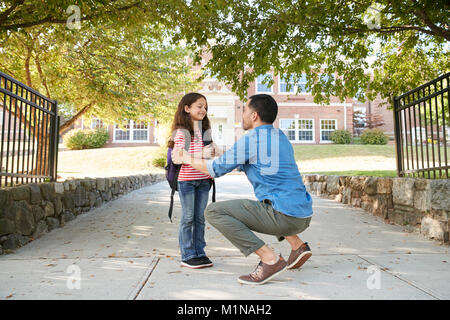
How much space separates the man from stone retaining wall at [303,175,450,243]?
2399 millimetres

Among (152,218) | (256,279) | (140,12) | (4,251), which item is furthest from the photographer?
(152,218)

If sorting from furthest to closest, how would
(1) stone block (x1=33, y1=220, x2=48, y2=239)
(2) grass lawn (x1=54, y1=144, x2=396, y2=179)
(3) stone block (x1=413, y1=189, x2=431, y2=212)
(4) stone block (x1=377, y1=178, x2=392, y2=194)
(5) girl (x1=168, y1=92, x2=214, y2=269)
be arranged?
(2) grass lawn (x1=54, y1=144, x2=396, y2=179)
(4) stone block (x1=377, y1=178, x2=392, y2=194)
(1) stone block (x1=33, y1=220, x2=48, y2=239)
(3) stone block (x1=413, y1=189, x2=431, y2=212)
(5) girl (x1=168, y1=92, x2=214, y2=269)

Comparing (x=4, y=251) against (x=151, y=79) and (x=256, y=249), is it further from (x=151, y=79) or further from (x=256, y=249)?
(x=151, y=79)

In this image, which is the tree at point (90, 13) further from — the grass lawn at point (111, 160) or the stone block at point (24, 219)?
the grass lawn at point (111, 160)

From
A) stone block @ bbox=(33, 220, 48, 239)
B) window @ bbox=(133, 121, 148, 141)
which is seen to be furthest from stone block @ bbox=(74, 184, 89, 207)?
window @ bbox=(133, 121, 148, 141)

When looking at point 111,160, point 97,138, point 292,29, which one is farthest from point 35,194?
point 97,138

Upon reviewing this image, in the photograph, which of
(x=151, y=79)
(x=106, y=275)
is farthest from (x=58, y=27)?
(x=106, y=275)

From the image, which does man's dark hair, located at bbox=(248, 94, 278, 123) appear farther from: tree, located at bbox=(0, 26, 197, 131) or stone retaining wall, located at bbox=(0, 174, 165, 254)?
tree, located at bbox=(0, 26, 197, 131)

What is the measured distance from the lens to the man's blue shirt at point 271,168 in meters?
2.86

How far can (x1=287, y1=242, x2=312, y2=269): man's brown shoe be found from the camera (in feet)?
10.5

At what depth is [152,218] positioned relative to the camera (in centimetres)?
610

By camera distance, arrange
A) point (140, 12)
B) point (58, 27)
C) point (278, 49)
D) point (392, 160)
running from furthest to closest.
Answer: point (392, 160) → point (58, 27) → point (278, 49) → point (140, 12)
